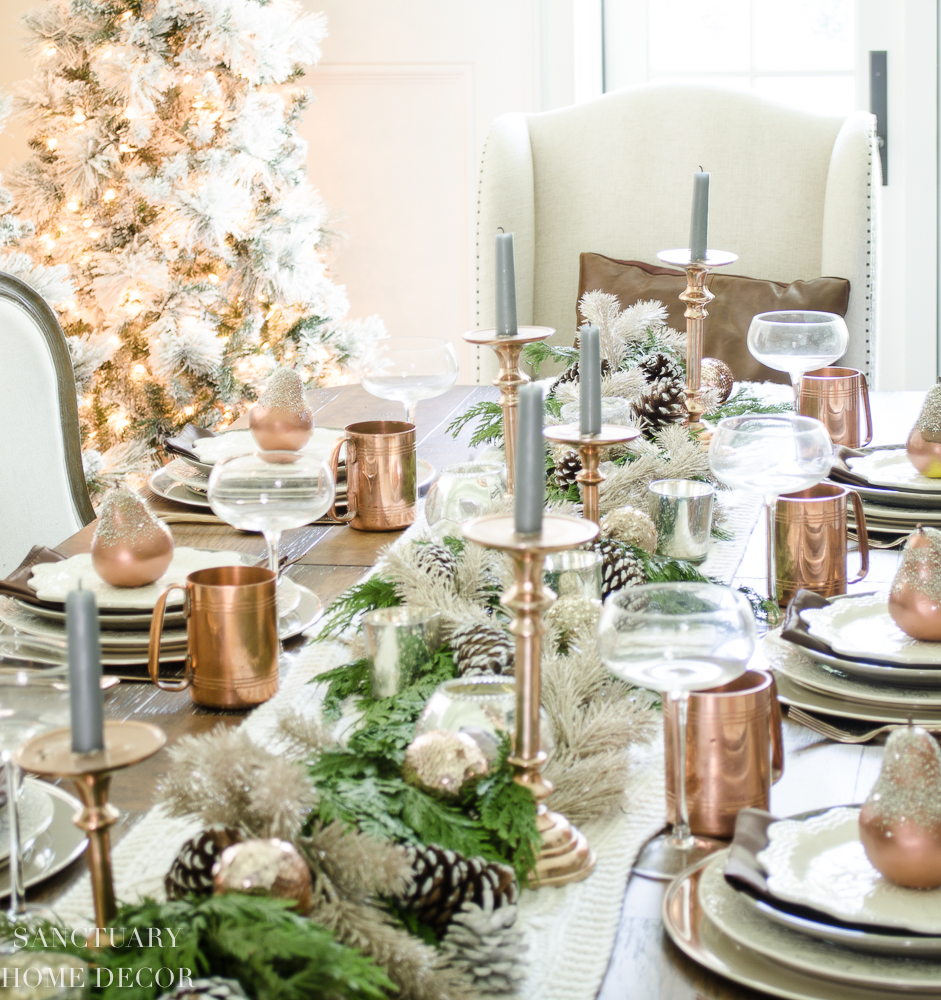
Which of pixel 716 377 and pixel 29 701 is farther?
pixel 716 377

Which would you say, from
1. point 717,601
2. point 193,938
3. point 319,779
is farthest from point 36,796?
point 717,601

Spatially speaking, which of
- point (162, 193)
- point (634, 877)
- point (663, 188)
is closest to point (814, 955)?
point (634, 877)

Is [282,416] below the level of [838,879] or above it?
above

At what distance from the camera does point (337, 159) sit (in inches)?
146

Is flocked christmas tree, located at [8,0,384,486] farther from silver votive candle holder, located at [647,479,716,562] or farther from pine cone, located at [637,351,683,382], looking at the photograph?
silver votive candle holder, located at [647,479,716,562]

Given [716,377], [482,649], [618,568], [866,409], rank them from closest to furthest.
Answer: [482,649], [618,568], [866,409], [716,377]

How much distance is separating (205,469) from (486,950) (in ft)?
3.52

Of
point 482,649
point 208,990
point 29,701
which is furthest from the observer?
point 482,649

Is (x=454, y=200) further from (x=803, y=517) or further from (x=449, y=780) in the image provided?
(x=449, y=780)

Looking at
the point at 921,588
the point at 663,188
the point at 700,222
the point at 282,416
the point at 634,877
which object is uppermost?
the point at 663,188

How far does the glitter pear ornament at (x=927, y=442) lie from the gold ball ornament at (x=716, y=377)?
1.54ft

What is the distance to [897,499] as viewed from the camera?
4.60 ft

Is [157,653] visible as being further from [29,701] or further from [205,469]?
[205,469]

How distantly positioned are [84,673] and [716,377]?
151 cm
